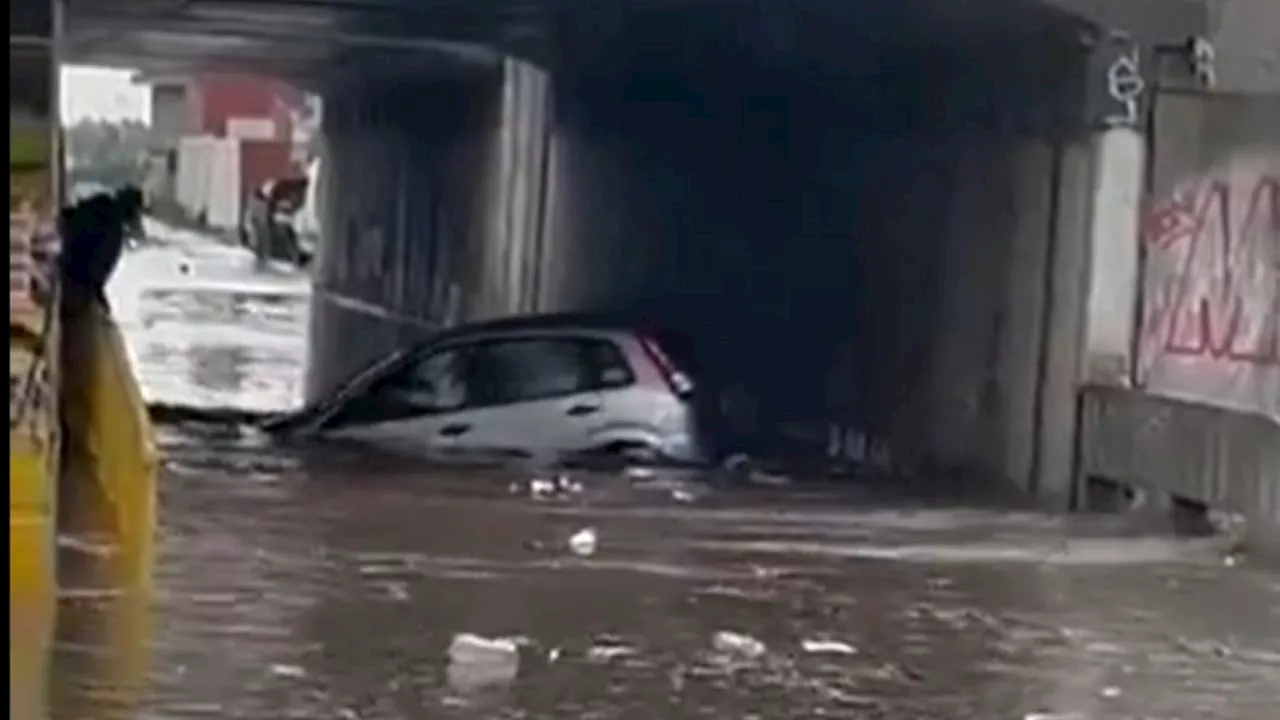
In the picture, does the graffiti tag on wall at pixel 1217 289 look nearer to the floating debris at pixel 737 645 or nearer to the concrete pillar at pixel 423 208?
the floating debris at pixel 737 645

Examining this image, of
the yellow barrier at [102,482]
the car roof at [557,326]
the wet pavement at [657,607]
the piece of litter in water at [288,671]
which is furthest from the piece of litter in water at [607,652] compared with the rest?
the car roof at [557,326]

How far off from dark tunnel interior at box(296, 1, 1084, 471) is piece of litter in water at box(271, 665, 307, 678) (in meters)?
11.0

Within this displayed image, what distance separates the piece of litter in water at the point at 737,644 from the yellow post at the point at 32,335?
2.65 meters

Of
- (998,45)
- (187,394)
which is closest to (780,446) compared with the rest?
(998,45)

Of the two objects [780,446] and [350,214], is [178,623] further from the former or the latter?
[350,214]

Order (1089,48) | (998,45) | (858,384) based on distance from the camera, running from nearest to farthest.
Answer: (1089,48)
(998,45)
(858,384)

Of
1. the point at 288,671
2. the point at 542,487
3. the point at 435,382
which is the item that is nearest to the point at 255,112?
the point at 435,382

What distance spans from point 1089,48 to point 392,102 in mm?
17633

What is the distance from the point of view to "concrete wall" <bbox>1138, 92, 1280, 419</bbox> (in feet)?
63.4

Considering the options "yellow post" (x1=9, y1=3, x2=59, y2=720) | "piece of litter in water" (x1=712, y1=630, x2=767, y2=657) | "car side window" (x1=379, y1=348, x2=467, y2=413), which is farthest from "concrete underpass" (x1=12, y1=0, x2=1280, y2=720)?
"car side window" (x1=379, y1=348, x2=467, y2=413)

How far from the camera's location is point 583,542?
1741 cm

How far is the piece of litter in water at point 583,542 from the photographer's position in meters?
16.9

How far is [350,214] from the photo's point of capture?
127ft

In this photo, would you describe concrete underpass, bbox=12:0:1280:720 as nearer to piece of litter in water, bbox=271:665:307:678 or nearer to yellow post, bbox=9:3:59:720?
piece of litter in water, bbox=271:665:307:678
